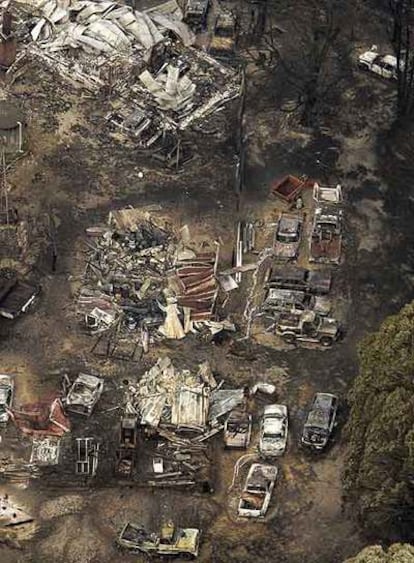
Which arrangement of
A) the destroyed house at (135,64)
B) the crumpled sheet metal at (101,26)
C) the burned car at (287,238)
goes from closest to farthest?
the burned car at (287,238)
the destroyed house at (135,64)
the crumpled sheet metal at (101,26)

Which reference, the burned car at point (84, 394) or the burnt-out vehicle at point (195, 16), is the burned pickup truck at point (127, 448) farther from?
the burnt-out vehicle at point (195, 16)

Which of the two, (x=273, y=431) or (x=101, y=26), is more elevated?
(x=101, y=26)

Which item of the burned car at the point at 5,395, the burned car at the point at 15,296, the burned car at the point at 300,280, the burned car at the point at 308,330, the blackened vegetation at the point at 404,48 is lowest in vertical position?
the burned car at the point at 5,395

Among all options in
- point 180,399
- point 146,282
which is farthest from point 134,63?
point 180,399

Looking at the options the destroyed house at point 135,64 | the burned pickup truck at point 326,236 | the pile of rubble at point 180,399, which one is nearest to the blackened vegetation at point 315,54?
the destroyed house at point 135,64

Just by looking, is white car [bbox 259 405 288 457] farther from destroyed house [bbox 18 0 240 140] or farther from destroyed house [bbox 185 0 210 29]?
destroyed house [bbox 185 0 210 29]

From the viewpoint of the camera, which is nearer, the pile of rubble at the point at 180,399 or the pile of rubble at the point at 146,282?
the pile of rubble at the point at 180,399

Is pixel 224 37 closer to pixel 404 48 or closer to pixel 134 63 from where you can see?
pixel 134 63
